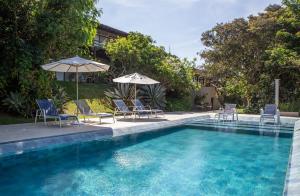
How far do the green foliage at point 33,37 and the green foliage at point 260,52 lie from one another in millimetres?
12260

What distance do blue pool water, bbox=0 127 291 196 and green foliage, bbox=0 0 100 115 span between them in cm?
514

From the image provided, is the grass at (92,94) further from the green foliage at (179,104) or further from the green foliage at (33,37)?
the green foliage at (179,104)

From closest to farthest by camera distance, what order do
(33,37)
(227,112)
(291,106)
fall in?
(33,37), (227,112), (291,106)

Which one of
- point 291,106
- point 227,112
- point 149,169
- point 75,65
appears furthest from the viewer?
point 291,106


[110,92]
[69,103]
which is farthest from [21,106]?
[110,92]

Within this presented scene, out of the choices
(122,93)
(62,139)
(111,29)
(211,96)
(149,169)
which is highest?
(111,29)

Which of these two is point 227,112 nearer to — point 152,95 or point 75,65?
point 152,95

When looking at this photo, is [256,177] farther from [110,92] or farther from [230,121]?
[110,92]

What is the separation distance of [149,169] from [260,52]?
59.1 ft

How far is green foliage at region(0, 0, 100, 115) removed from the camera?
11.6 metres

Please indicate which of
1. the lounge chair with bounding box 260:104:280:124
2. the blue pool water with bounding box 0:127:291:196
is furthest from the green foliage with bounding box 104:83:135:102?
the blue pool water with bounding box 0:127:291:196

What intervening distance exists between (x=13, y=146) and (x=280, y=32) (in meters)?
18.6

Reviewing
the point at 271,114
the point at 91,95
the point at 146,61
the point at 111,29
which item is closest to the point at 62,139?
the point at 91,95

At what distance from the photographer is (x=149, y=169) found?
21.5 ft
